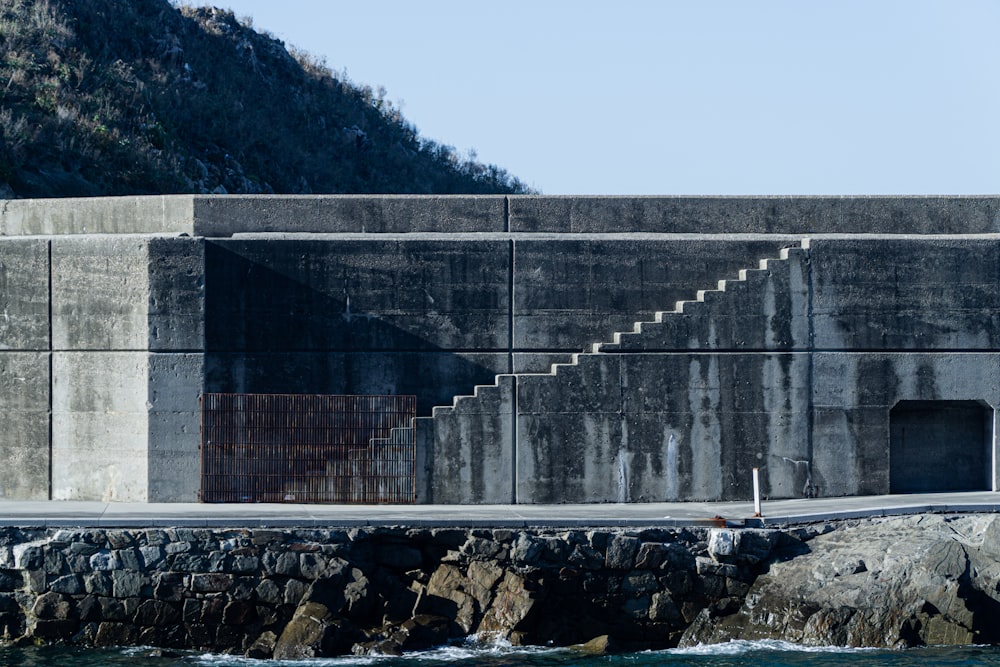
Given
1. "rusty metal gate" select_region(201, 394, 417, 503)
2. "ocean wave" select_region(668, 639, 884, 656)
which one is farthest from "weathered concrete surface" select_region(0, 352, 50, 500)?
"ocean wave" select_region(668, 639, 884, 656)

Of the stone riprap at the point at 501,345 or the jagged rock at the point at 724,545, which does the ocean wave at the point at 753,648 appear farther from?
the stone riprap at the point at 501,345

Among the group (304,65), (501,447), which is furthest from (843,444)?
(304,65)

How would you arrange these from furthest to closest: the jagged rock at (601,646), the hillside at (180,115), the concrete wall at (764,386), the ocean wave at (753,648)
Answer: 1. the hillside at (180,115)
2. the concrete wall at (764,386)
3. the jagged rock at (601,646)
4. the ocean wave at (753,648)

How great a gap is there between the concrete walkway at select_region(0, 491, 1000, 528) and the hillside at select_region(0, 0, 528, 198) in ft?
52.9

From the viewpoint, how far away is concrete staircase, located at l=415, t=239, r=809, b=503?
2120 cm

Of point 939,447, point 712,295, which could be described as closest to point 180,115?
point 712,295

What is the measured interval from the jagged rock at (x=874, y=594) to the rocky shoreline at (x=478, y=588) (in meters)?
0.02

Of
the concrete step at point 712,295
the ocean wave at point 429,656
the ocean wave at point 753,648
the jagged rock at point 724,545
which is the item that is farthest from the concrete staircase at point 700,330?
the ocean wave at point 753,648

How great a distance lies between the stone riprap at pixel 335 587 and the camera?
60.7 ft

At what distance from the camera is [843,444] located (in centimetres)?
2177

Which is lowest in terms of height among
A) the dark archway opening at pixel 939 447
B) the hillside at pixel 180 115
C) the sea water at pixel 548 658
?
the sea water at pixel 548 658

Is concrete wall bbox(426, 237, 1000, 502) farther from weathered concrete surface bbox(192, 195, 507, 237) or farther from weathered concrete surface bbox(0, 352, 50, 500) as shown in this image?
weathered concrete surface bbox(0, 352, 50, 500)

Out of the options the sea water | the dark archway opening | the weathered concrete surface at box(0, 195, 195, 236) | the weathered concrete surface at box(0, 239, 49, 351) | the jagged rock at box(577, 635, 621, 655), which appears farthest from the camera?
the dark archway opening

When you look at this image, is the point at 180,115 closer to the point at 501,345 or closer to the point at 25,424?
the point at 25,424
